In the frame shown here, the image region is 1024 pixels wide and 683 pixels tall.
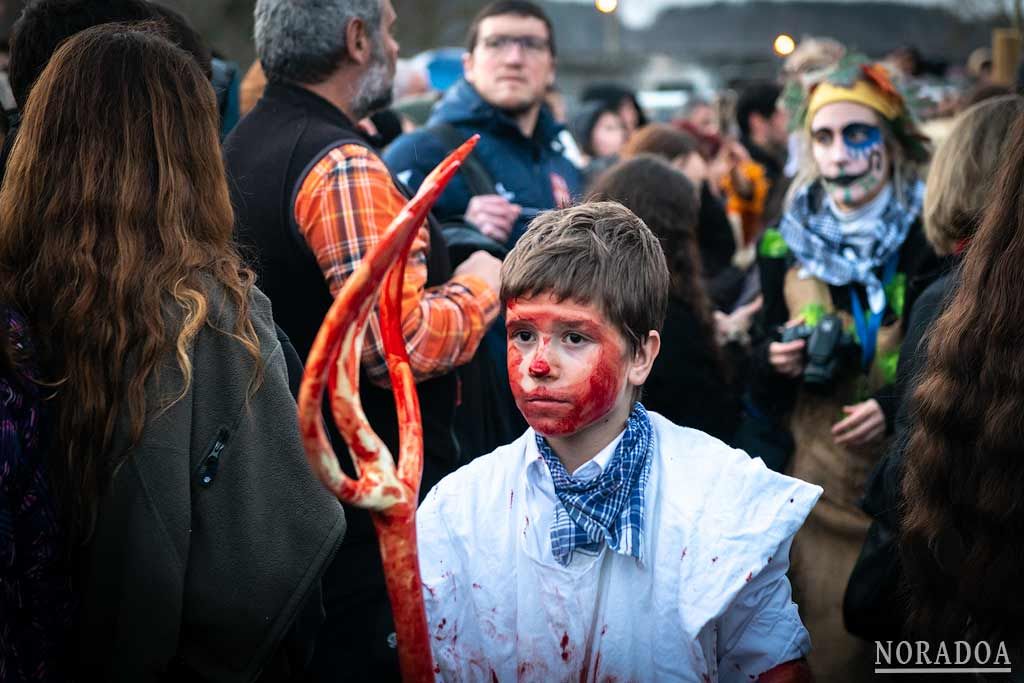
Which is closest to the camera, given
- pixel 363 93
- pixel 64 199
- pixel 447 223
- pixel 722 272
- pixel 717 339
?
pixel 64 199

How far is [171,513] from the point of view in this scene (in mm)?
2053

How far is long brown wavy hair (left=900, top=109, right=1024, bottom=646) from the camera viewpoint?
2016 millimetres

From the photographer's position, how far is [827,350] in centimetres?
361

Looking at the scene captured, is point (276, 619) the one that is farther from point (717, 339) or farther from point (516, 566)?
point (717, 339)

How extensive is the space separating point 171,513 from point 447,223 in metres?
1.68

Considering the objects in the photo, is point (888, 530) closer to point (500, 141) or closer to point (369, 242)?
point (369, 242)

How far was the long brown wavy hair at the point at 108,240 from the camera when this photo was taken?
6.70 feet

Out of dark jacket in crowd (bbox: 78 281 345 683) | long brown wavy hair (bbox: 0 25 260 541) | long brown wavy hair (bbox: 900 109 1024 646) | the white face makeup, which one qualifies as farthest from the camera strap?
long brown wavy hair (bbox: 0 25 260 541)

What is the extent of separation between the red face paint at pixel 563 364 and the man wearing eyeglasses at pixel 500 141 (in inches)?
48.9

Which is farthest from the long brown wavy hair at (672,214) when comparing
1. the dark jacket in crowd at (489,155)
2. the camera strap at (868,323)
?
the camera strap at (868,323)

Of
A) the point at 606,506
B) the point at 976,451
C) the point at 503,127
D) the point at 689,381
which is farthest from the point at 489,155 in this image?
the point at 976,451

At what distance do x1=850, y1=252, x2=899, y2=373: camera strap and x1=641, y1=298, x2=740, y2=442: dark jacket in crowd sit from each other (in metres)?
0.49

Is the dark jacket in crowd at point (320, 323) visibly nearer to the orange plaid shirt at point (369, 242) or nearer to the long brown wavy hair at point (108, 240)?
the orange plaid shirt at point (369, 242)

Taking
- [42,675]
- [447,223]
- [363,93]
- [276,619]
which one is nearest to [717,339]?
[447,223]
